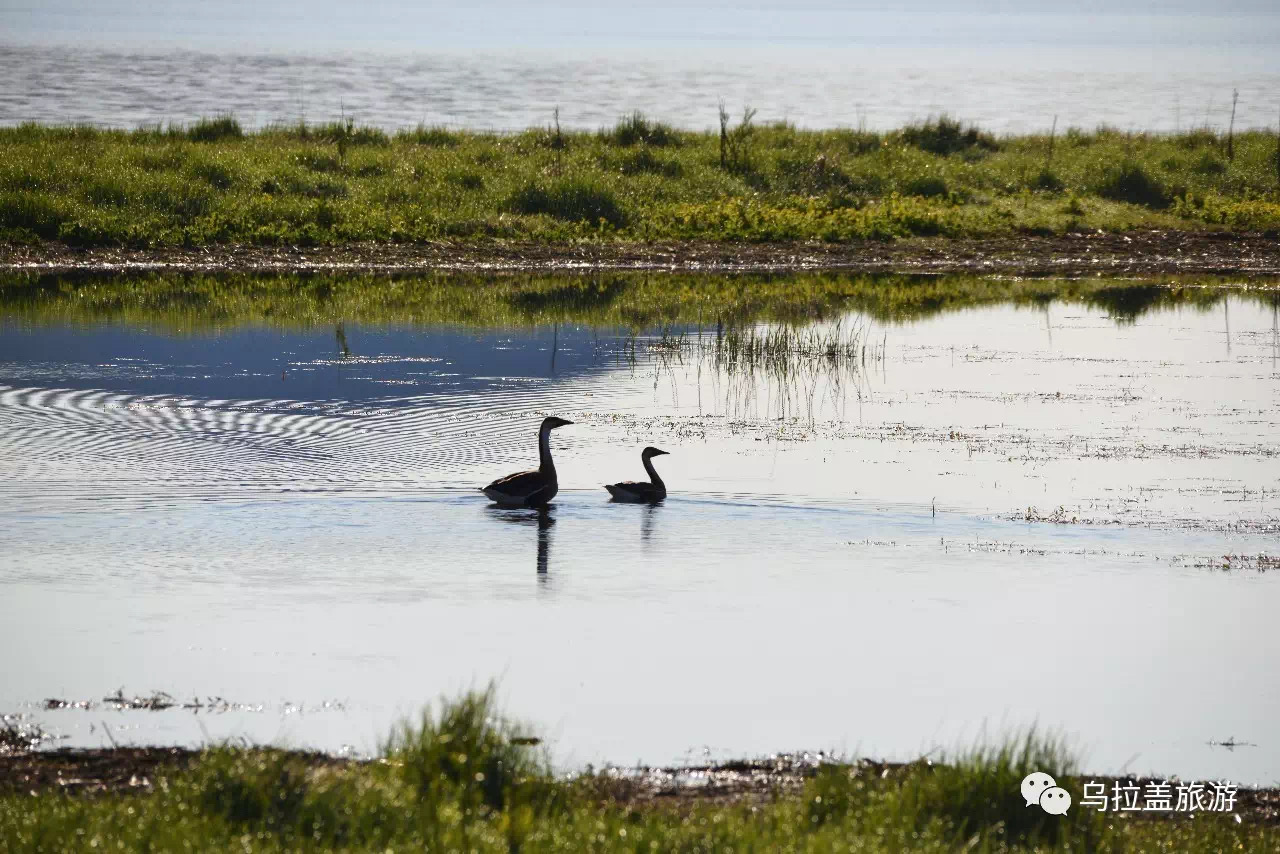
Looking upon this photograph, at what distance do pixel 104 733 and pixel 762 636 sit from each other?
4.02 m

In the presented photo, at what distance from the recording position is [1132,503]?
49.2 feet

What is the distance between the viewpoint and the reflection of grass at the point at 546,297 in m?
26.5

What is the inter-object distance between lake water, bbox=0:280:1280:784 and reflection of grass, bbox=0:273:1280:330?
3.26 metres

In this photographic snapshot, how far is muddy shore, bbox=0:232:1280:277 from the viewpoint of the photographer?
31844 millimetres

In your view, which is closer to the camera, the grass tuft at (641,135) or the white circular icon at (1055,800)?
the white circular icon at (1055,800)

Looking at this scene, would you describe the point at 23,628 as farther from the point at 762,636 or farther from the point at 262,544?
the point at 762,636

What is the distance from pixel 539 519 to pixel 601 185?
2296 cm

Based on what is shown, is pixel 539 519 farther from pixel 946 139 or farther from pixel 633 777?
pixel 946 139

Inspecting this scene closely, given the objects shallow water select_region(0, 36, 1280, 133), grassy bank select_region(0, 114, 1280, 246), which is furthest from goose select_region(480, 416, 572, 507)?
shallow water select_region(0, 36, 1280, 133)

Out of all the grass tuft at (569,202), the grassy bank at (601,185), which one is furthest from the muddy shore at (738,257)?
the grass tuft at (569,202)

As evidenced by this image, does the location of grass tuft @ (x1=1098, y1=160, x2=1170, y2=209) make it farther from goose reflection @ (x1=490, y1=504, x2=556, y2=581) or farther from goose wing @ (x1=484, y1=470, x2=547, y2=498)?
goose reflection @ (x1=490, y1=504, x2=556, y2=581)

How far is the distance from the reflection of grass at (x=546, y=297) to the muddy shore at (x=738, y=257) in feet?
2.54

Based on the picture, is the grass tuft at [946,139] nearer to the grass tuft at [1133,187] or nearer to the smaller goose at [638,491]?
the grass tuft at [1133,187]

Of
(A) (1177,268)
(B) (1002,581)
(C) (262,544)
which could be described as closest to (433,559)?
(C) (262,544)
